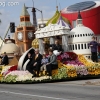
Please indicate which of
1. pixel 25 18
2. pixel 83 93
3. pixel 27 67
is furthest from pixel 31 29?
pixel 83 93

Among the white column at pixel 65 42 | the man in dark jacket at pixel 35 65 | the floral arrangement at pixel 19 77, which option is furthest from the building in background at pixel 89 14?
the man in dark jacket at pixel 35 65

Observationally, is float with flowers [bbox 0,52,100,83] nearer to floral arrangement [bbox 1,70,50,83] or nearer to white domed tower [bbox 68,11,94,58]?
floral arrangement [bbox 1,70,50,83]

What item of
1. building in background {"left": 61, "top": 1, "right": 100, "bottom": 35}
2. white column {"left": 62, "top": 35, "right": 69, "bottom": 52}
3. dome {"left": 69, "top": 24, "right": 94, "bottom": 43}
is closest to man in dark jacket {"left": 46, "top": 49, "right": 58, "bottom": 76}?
white column {"left": 62, "top": 35, "right": 69, "bottom": 52}

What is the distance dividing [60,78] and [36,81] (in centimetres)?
112

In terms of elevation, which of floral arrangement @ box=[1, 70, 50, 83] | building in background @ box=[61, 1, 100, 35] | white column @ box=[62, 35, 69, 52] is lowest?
floral arrangement @ box=[1, 70, 50, 83]

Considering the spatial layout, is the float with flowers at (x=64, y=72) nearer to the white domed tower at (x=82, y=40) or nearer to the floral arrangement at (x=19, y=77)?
the floral arrangement at (x=19, y=77)

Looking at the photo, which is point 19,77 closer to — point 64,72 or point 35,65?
point 35,65

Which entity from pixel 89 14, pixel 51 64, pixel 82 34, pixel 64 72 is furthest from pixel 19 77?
pixel 89 14

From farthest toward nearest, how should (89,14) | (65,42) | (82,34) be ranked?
(89,14)
(82,34)
(65,42)

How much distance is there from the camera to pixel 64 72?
1750 cm

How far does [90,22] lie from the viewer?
275ft

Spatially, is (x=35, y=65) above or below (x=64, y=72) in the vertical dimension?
Result: above

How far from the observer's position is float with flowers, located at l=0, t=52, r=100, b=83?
17422mm

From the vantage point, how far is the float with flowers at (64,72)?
57.2ft
